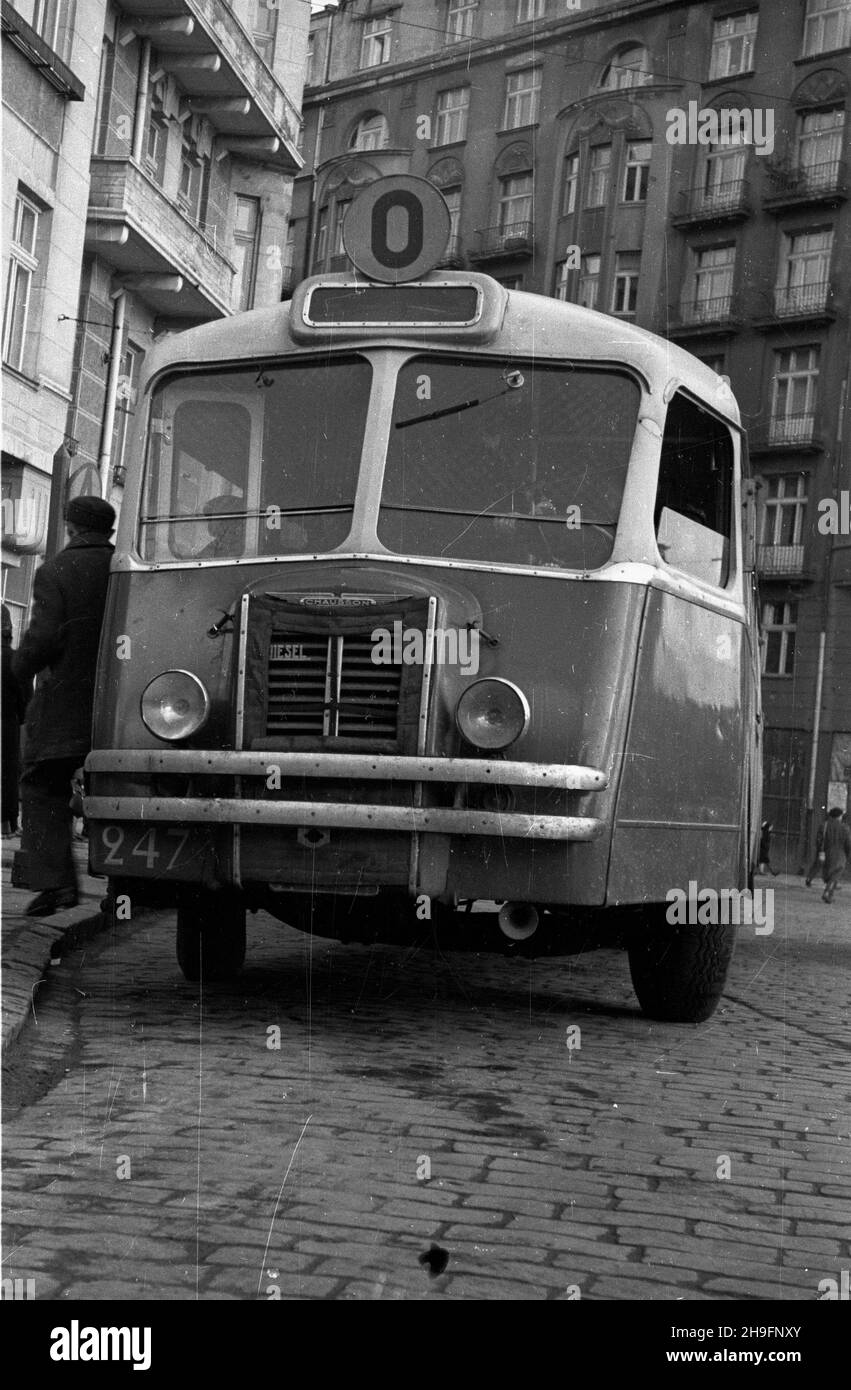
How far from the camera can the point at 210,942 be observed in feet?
26.3

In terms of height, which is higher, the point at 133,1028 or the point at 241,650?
the point at 241,650

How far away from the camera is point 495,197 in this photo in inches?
1018

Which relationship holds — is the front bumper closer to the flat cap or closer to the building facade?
the flat cap

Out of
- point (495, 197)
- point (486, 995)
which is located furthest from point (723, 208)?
point (486, 995)

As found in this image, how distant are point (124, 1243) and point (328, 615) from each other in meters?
3.00

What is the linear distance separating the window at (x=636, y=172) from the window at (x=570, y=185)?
1.08 meters

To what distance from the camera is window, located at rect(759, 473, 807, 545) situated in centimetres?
4238

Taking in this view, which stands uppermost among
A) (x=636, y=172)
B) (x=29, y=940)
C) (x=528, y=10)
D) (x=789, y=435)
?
(x=636, y=172)

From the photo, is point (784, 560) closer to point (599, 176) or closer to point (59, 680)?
point (599, 176)

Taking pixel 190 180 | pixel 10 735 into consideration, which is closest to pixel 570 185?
pixel 190 180

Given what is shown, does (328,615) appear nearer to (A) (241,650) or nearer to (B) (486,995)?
(A) (241,650)

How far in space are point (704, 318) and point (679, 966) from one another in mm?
37913

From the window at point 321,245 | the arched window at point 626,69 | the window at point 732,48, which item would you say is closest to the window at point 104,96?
the arched window at point 626,69

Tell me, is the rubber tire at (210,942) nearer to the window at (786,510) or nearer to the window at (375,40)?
the window at (375,40)
